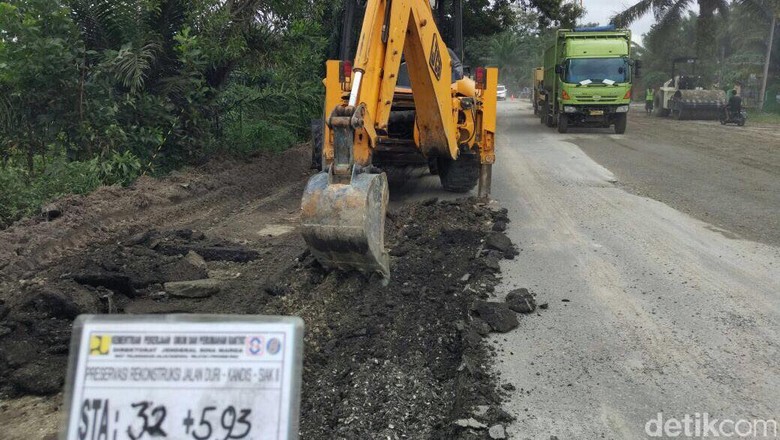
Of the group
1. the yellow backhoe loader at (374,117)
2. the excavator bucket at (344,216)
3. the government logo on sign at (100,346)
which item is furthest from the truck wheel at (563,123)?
the government logo on sign at (100,346)

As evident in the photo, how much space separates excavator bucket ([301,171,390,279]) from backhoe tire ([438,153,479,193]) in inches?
203

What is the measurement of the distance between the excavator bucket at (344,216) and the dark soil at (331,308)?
44 centimetres

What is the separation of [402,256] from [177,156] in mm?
5959

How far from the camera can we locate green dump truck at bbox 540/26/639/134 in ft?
72.3

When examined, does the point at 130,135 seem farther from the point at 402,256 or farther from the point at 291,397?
the point at 291,397

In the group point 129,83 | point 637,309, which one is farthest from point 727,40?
point 637,309

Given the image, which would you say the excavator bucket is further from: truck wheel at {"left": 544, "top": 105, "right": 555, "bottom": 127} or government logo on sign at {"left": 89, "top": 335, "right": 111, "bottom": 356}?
truck wheel at {"left": 544, "top": 105, "right": 555, "bottom": 127}

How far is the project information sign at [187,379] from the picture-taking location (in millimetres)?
1855

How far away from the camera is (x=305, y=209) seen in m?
4.73

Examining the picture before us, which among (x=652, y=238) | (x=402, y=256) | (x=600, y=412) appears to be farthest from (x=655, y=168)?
(x=600, y=412)

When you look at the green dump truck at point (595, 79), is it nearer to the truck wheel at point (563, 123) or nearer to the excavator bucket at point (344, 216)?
the truck wheel at point (563, 123)

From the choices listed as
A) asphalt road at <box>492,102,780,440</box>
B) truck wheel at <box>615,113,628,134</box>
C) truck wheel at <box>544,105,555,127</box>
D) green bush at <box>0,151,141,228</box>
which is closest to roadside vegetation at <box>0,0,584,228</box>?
green bush at <box>0,151,141,228</box>

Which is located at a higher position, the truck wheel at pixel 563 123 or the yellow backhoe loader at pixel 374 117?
the yellow backhoe loader at pixel 374 117

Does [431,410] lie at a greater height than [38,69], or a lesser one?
lesser
